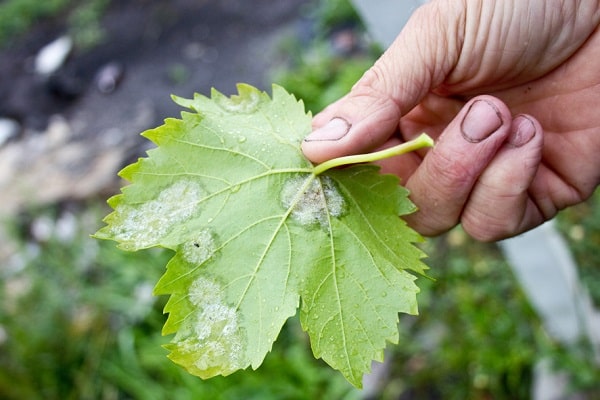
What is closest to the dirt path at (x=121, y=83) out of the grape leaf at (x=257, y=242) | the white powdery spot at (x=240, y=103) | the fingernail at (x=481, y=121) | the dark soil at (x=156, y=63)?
the dark soil at (x=156, y=63)

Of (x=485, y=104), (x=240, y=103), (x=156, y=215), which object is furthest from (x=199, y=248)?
(x=485, y=104)

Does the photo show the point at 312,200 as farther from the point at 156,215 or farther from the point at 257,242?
the point at 156,215

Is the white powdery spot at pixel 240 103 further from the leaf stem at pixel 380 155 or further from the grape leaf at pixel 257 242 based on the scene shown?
the leaf stem at pixel 380 155

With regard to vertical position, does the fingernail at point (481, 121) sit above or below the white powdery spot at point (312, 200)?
above

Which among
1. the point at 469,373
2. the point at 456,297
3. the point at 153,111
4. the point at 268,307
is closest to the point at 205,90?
the point at 153,111

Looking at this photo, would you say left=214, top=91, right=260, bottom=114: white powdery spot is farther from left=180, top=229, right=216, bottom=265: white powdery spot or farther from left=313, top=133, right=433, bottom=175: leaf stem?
left=180, top=229, right=216, bottom=265: white powdery spot

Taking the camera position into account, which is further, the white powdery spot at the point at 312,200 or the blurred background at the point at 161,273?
the blurred background at the point at 161,273

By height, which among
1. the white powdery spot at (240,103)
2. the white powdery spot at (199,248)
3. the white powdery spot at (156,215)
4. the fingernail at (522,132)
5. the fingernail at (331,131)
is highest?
the white powdery spot at (240,103)
